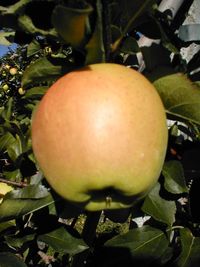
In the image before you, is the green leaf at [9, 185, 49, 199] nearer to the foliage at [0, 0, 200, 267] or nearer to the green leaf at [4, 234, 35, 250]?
the foliage at [0, 0, 200, 267]

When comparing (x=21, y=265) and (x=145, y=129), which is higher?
(x=145, y=129)

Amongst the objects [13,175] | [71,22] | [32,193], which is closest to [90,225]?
[32,193]

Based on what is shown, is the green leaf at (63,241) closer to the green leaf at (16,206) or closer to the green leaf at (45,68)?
the green leaf at (16,206)

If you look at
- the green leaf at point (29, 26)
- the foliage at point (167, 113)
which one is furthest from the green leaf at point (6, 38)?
the green leaf at point (29, 26)

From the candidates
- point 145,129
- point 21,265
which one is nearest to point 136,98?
point 145,129

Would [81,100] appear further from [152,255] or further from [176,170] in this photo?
[152,255]

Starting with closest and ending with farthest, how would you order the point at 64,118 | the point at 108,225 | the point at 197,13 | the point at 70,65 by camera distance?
the point at 64,118 < the point at 70,65 < the point at 197,13 < the point at 108,225

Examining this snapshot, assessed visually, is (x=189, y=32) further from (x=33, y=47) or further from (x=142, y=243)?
(x=142, y=243)

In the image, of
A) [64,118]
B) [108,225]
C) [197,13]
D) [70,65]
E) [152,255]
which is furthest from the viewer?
[108,225]
